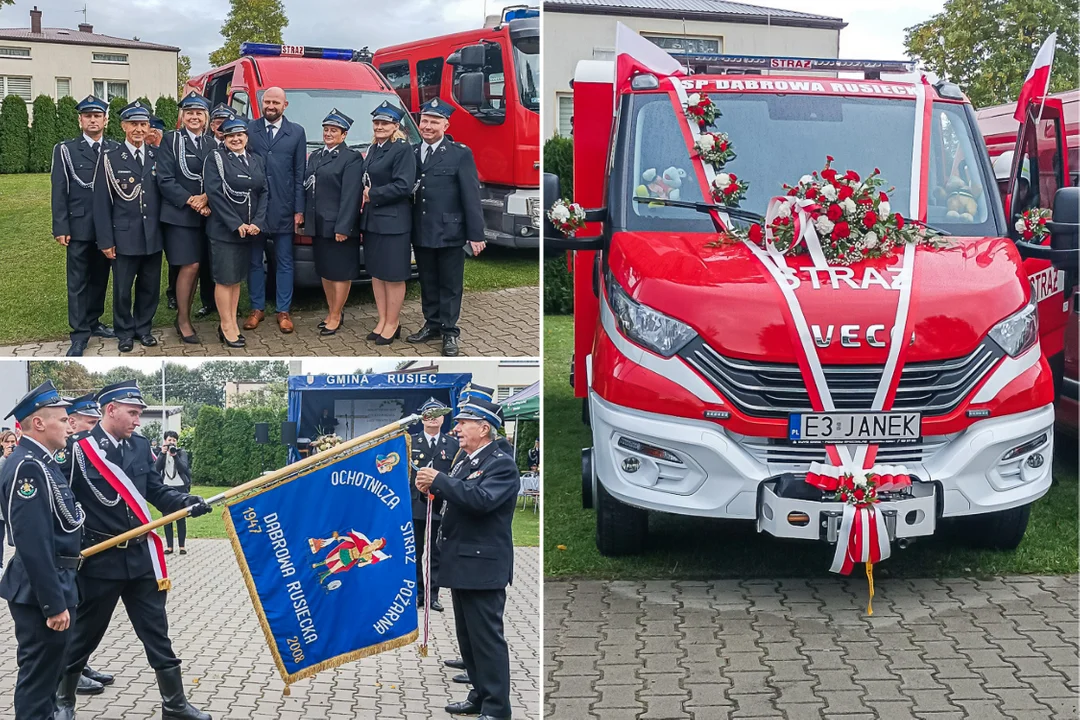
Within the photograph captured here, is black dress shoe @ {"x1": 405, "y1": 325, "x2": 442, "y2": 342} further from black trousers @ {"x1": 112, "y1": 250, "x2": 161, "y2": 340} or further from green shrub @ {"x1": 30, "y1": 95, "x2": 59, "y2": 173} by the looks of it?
green shrub @ {"x1": 30, "y1": 95, "x2": 59, "y2": 173}

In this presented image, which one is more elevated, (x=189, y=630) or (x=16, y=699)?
(x=16, y=699)

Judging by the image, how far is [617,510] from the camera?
236 inches

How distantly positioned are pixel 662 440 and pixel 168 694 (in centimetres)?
267

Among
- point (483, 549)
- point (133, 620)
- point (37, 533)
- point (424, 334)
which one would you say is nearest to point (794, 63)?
point (424, 334)

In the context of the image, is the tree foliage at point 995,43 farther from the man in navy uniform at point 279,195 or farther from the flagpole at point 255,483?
the flagpole at point 255,483

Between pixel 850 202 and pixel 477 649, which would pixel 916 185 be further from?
pixel 477 649

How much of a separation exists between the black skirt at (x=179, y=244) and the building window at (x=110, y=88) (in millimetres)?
17591

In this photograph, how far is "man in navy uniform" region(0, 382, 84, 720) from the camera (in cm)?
455

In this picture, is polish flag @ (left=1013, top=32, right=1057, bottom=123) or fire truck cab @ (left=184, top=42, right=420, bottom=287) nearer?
polish flag @ (left=1013, top=32, right=1057, bottom=123)

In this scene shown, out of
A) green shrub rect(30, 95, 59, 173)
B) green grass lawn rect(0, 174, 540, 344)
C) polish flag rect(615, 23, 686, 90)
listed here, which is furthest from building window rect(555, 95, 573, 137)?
polish flag rect(615, 23, 686, 90)

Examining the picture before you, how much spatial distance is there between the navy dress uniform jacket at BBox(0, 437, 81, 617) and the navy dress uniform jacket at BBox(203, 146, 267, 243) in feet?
10.3

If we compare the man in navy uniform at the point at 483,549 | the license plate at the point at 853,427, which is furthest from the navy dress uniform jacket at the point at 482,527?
the license plate at the point at 853,427

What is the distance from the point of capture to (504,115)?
475 inches

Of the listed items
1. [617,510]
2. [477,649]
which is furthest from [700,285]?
[477,649]
